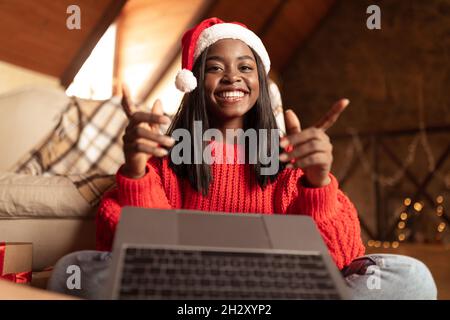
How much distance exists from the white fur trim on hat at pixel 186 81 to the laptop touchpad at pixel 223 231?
43cm

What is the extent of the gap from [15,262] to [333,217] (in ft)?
2.04

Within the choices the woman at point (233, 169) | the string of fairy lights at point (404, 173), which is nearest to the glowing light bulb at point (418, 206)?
the string of fairy lights at point (404, 173)

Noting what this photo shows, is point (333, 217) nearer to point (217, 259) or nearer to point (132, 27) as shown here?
point (217, 259)

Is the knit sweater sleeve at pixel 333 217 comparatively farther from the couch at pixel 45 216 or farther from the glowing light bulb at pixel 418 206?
the glowing light bulb at pixel 418 206

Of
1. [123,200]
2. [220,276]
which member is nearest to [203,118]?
[123,200]

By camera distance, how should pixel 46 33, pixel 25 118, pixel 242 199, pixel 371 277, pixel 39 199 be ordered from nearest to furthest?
1. pixel 371 277
2. pixel 242 199
3. pixel 39 199
4. pixel 25 118
5. pixel 46 33

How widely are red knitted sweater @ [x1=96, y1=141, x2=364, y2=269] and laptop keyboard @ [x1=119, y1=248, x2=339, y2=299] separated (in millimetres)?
240

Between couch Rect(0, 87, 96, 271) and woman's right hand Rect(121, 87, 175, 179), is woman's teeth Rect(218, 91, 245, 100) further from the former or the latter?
couch Rect(0, 87, 96, 271)

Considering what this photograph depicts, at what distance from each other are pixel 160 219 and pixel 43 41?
221cm

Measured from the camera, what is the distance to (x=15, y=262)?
87 cm

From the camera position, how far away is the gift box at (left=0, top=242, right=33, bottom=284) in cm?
85

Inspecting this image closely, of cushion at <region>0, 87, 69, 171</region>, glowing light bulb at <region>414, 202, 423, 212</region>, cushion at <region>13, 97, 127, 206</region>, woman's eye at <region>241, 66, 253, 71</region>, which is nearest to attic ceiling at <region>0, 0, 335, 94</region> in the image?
cushion at <region>0, 87, 69, 171</region>
